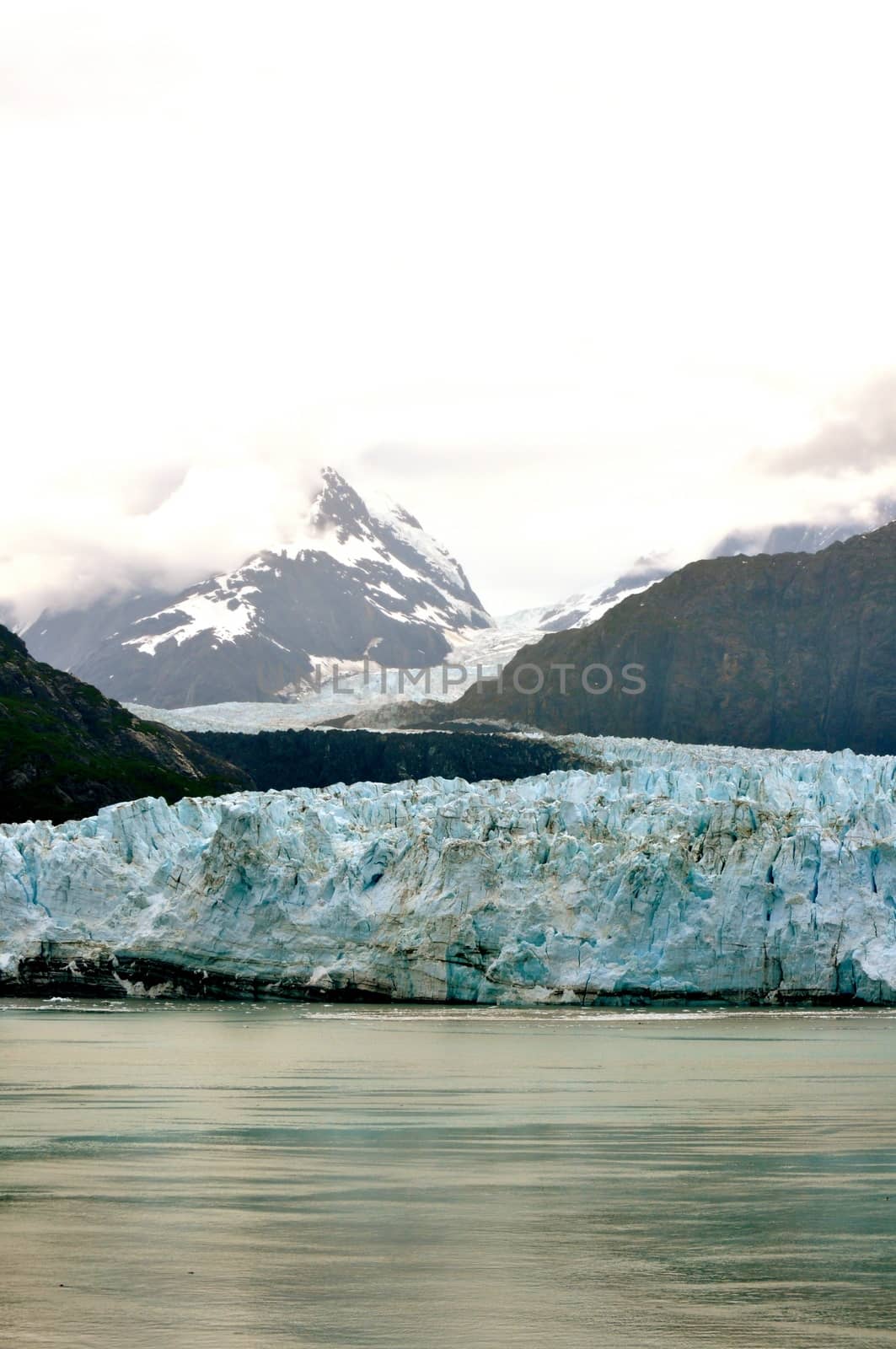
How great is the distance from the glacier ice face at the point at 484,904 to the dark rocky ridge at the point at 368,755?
289ft

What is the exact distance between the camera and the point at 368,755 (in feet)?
493

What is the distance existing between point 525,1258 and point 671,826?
37.6 metres

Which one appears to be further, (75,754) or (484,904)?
(75,754)

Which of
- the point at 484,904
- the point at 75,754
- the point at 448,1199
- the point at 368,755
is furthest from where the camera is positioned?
the point at 368,755

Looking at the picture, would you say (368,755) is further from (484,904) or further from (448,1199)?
(448,1199)

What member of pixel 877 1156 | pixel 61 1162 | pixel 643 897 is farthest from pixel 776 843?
pixel 61 1162

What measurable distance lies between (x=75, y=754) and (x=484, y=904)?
72.8m

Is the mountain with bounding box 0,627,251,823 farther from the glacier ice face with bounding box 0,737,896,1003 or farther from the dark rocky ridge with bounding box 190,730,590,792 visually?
the glacier ice face with bounding box 0,737,896,1003

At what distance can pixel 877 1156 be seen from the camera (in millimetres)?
21062

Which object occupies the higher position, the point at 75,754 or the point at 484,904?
Result: the point at 75,754

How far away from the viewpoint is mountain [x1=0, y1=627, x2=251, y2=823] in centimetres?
10700

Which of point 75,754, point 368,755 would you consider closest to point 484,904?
point 75,754

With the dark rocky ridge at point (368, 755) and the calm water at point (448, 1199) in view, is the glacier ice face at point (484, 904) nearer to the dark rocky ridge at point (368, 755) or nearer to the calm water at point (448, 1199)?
the calm water at point (448, 1199)

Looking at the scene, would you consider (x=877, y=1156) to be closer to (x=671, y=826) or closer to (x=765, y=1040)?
(x=765, y=1040)
